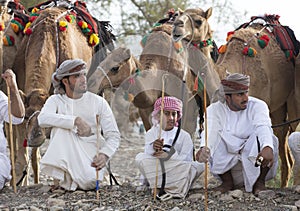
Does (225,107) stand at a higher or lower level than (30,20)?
lower

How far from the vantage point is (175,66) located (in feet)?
26.5

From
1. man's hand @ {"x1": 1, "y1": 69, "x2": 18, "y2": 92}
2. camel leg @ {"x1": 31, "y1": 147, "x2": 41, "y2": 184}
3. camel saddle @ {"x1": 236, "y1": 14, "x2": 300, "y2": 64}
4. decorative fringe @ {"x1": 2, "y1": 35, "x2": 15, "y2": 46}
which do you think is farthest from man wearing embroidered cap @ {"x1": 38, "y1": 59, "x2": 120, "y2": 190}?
camel saddle @ {"x1": 236, "y1": 14, "x2": 300, "y2": 64}

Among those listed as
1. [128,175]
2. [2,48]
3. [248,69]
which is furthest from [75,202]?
[128,175]

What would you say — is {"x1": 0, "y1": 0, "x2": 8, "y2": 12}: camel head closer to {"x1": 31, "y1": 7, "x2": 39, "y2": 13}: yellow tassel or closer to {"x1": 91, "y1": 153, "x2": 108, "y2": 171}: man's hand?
{"x1": 31, "y1": 7, "x2": 39, "y2": 13}: yellow tassel

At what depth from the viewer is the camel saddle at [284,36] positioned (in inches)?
335

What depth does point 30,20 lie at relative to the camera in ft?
26.7

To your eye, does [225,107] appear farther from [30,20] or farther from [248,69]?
[30,20]

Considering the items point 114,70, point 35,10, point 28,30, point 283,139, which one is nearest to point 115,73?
point 114,70

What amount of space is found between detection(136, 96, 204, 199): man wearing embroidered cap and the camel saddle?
2.88 m

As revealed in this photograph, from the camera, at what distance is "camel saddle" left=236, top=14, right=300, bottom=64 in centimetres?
852

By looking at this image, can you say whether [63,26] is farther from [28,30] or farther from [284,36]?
[284,36]

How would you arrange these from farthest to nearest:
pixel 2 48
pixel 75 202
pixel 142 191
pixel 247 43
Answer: pixel 247 43
pixel 2 48
pixel 142 191
pixel 75 202

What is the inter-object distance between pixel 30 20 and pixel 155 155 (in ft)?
10.5

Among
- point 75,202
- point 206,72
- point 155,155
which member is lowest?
point 75,202
